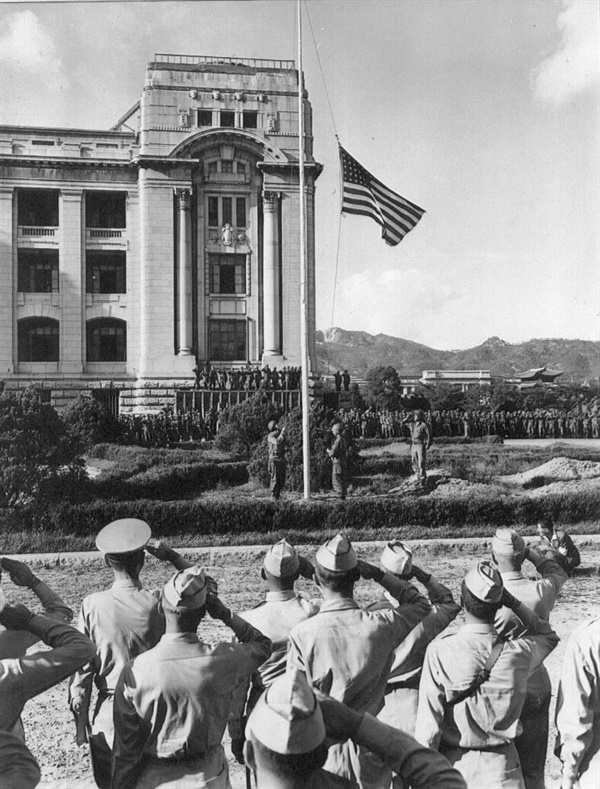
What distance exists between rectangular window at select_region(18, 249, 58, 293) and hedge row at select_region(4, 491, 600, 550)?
630 centimetres

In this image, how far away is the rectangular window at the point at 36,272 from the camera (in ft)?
52.6

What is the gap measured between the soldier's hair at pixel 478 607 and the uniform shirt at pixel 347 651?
0.36 metres

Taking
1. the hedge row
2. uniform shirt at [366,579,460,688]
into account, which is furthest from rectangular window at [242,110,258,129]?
uniform shirt at [366,579,460,688]

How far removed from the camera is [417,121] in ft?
42.9

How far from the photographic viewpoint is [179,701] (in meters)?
2.94

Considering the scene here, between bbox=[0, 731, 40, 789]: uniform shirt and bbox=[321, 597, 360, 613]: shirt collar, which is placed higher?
bbox=[321, 597, 360, 613]: shirt collar

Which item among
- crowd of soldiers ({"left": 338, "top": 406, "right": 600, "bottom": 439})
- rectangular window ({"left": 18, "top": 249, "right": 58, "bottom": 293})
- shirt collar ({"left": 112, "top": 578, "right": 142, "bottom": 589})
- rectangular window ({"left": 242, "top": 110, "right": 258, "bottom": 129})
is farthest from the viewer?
crowd of soldiers ({"left": 338, "top": 406, "right": 600, "bottom": 439})

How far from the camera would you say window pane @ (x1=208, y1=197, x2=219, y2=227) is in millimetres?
16938

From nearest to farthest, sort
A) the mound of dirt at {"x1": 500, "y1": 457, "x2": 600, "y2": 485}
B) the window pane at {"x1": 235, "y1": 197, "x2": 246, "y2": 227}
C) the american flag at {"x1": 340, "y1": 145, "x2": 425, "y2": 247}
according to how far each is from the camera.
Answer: the american flag at {"x1": 340, "y1": 145, "x2": 425, "y2": 247}
the mound of dirt at {"x1": 500, "y1": 457, "x2": 600, "y2": 485}
the window pane at {"x1": 235, "y1": 197, "x2": 246, "y2": 227}

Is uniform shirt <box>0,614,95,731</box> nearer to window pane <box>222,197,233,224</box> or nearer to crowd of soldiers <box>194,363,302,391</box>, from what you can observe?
crowd of soldiers <box>194,363,302,391</box>

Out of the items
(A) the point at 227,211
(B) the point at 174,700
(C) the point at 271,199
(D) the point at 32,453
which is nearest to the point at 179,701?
(B) the point at 174,700

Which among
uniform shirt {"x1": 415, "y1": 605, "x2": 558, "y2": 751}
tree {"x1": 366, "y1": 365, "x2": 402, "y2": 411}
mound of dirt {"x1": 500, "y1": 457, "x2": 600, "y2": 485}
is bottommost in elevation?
mound of dirt {"x1": 500, "y1": 457, "x2": 600, "y2": 485}

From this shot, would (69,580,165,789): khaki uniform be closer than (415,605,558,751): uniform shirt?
No

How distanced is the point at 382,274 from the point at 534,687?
1131cm
